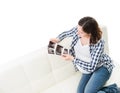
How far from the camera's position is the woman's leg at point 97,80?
1836 millimetres

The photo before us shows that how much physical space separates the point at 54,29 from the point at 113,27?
27.8 inches

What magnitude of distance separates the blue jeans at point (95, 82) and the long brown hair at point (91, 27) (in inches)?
11.2

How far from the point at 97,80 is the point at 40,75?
50 cm

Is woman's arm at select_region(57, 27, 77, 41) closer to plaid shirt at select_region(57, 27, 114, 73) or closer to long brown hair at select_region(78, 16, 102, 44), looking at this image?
plaid shirt at select_region(57, 27, 114, 73)

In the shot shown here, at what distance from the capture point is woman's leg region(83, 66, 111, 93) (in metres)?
1.84

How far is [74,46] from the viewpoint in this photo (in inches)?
76.5

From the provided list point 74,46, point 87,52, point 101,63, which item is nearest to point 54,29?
point 74,46

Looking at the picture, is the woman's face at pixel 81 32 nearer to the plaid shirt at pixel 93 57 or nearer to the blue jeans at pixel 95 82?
the plaid shirt at pixel 93 57

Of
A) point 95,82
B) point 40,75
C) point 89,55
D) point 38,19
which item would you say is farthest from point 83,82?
point 38,19

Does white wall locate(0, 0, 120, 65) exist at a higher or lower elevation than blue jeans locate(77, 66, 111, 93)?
higher

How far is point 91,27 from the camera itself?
67.6 inches

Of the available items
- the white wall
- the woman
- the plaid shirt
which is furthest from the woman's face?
the white wall

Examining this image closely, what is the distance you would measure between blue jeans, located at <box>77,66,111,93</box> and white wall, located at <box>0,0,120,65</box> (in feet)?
1.66

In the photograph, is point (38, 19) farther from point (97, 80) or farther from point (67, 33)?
point (97, 80)
